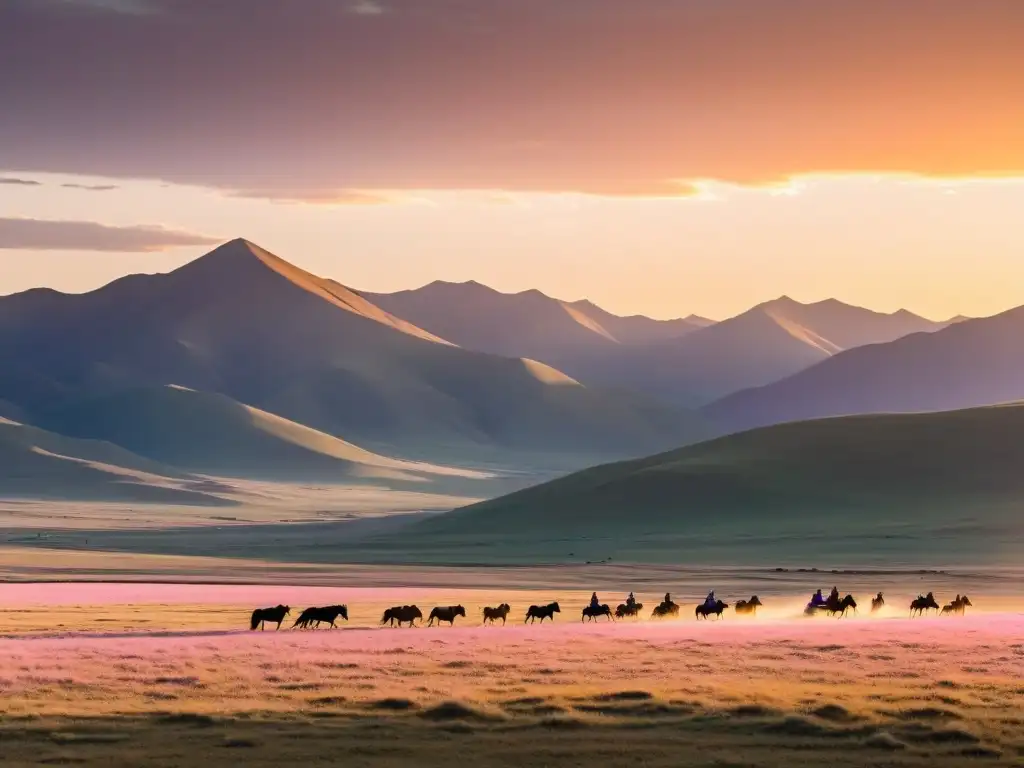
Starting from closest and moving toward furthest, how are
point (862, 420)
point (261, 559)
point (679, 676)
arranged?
point (679, 676) < point (261, 559) < point (862, 420)

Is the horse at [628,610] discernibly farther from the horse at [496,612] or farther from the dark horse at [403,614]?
the dark horse at [403,614]

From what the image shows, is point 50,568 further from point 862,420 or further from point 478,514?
point 862,420

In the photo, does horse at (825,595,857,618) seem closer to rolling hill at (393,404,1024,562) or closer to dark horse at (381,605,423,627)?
dark horse at (381,605,423,627)

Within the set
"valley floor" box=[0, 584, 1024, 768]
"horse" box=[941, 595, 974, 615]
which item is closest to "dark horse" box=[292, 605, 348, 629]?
"valley floor" box=[0, 584, 1024, 768]

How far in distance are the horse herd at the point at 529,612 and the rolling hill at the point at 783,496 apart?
5309 centimetres

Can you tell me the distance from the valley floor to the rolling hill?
6901 cm

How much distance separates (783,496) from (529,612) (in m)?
97.3

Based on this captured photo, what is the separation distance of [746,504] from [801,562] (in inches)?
1558

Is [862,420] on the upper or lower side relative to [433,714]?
upper

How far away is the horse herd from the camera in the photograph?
51.4m

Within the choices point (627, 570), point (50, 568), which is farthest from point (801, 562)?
point (50, 568)

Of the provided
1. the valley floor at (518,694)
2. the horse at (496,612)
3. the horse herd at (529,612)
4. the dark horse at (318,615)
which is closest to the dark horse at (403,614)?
the horse herd at (529,612)

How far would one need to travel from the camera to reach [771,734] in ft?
95.7

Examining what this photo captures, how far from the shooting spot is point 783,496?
149250 millimetres
